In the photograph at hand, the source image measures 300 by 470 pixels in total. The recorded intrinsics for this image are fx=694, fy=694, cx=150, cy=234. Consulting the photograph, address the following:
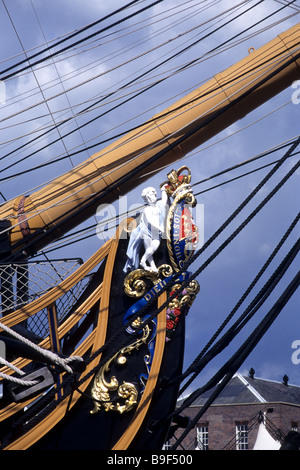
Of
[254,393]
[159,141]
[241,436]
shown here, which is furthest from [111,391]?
[254,393]

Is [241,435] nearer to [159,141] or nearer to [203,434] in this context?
[203,434]

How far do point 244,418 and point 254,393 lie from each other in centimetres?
106

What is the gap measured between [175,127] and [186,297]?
1.84 meters

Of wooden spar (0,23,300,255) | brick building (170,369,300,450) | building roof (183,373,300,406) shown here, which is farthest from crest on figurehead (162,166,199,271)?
building roof (183,373,300,406)

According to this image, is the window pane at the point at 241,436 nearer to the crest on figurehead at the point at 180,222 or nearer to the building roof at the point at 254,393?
the building roof at the point at 254,393

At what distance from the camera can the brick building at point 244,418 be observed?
21219mm

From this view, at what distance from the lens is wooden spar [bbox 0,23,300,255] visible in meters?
6.72

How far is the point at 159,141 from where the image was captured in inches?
267

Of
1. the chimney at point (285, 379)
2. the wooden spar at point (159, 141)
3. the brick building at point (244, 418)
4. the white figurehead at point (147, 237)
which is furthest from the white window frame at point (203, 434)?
the white figurehead at point (147, 237)

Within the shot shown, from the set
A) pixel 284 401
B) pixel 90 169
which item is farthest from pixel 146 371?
pixel 284 401

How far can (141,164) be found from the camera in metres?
6.36

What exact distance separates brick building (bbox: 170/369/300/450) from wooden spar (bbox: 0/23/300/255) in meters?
15.2
